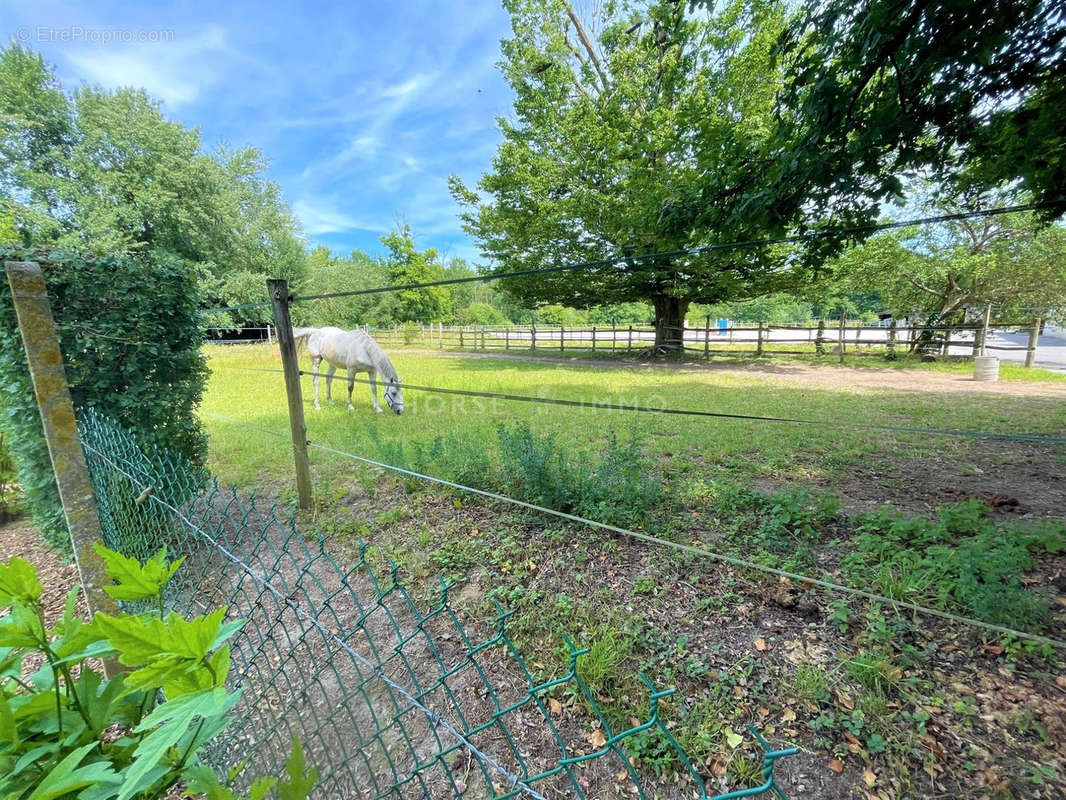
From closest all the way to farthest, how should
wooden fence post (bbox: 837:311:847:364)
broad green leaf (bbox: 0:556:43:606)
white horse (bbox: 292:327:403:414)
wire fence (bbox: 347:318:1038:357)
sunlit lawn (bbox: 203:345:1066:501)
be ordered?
broad green leaf (bbox: 0:556:43:606)
sunlit lawn (bbox: 203:345:1066:501)
white horse (bbox: 292:327:403:414)
wire fence (bbox: 347:318:1038:357)
wooden fence post (bbox: 837:311:847:364)

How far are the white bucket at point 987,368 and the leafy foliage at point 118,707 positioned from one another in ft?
43.1

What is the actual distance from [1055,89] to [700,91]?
9069 millimetres

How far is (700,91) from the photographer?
9.84m

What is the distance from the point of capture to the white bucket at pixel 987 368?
899 cm

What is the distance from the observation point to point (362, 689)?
1070 mm

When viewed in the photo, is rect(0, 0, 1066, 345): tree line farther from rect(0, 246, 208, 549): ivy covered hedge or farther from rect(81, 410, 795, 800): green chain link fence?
rect(81, 410, 795, 800): green chain link fence

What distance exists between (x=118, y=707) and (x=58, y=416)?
3.88ft

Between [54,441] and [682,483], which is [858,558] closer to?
[682,483]

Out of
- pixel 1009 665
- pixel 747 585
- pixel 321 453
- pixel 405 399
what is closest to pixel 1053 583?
pixel 1009 665

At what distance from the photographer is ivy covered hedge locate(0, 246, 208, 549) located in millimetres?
2488

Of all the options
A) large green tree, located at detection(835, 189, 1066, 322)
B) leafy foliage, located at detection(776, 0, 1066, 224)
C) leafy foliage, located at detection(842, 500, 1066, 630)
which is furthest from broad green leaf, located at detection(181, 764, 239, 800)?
large green tree, located at detection(835, 189, 1066, 322)

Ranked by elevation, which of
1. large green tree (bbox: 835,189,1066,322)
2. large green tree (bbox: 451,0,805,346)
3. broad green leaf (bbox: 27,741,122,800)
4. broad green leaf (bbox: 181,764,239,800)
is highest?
large green tree (bbox: 451,0,805,346)

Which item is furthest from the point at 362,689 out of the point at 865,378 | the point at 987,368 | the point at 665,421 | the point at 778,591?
the point at 987,368

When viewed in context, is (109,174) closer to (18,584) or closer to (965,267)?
(18,584)
